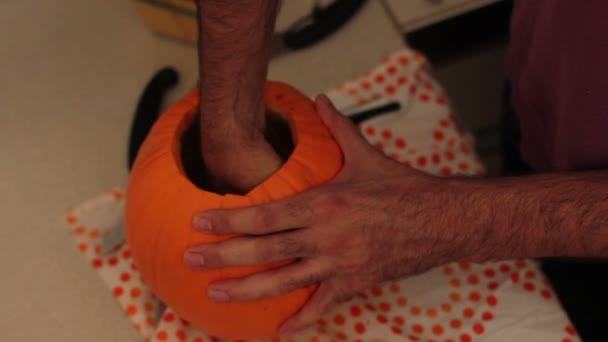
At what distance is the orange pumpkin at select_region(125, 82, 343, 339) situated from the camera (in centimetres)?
50

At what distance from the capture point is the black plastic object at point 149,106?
0.73 meters

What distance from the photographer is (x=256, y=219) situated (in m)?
0.47

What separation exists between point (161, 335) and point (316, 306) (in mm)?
178

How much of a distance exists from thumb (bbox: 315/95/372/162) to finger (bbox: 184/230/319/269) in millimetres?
113

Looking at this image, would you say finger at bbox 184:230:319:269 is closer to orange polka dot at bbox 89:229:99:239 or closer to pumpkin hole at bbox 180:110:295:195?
pumpkin hole at bbox 180:110:295:195

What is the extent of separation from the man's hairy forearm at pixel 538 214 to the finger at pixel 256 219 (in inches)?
5.6

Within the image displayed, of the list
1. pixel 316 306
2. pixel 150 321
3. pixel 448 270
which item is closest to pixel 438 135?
pixel 448 270

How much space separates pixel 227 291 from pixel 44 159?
40 cm

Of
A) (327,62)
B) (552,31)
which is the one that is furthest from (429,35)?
(552,31)

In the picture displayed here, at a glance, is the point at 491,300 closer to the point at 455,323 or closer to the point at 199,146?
the point at 455,323

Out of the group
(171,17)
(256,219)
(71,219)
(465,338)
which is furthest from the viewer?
(171,17)

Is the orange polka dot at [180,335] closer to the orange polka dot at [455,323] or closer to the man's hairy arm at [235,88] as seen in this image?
the man's hairy arm at [235,88]

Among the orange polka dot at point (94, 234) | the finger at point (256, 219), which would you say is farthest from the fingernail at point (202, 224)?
the orange polka dot at point (94, 234)

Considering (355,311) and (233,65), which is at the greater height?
(233,65)
